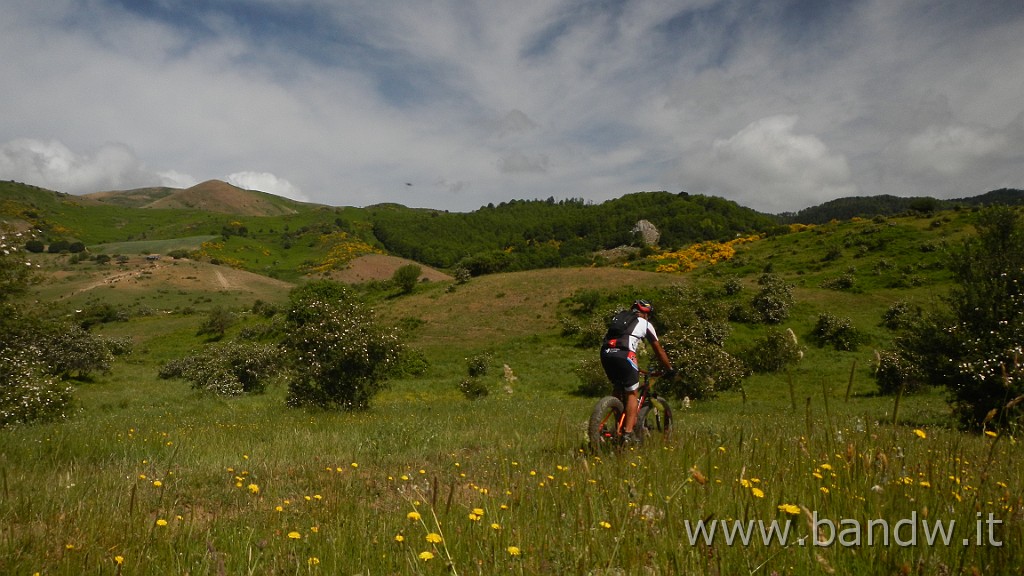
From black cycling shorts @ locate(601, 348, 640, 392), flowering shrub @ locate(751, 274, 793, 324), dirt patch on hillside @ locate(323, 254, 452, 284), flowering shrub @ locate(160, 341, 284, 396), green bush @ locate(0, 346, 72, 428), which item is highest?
dirt patch on hillside @ locate(323, 254, 452, 284)

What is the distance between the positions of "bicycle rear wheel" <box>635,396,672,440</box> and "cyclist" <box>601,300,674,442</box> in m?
0.18

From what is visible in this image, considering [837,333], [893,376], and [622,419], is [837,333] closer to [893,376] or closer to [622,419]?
[893,376]

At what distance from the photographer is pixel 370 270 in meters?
115

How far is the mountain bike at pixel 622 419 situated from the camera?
6355 mm

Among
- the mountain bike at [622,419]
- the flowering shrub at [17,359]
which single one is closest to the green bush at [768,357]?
the mountain bike at [622,419]

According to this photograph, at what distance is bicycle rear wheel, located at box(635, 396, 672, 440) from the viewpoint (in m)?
6.85

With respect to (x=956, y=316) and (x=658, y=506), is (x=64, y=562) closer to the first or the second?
(x=658, y=506)

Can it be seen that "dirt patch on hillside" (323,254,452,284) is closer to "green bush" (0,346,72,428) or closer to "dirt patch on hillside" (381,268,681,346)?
"dirt patch on hillside" (381,268,681,346)

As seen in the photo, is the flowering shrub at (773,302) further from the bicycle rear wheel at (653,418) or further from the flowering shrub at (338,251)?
the flowering shrub at (338,251)

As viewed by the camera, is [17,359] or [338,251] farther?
[338,251]

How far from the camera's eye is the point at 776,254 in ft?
198

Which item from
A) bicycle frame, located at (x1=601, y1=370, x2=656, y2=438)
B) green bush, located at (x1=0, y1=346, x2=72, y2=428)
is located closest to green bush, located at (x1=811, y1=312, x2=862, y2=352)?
bicycle frame, located at (x1=601, y1=370, x2=656, y2=438)

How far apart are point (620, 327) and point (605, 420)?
123 cm

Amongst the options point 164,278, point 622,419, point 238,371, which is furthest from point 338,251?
point 622,419
